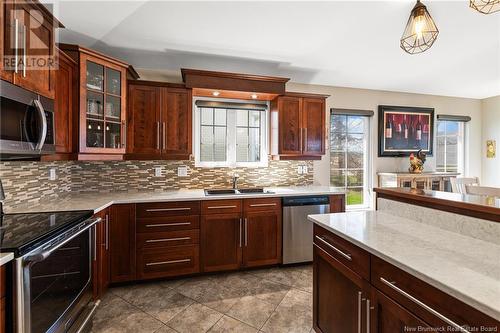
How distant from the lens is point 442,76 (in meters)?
3.63

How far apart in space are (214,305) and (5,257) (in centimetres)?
162

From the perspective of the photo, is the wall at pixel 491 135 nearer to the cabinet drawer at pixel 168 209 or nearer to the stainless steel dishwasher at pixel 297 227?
the stainless steel dishwasher at pixel 297 227

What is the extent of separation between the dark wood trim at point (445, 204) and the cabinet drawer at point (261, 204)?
125 cm

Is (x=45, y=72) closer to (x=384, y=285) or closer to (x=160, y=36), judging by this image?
(x=160, y=36)

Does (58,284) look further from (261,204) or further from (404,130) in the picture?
(404,130)

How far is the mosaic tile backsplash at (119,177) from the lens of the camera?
84.4 inches

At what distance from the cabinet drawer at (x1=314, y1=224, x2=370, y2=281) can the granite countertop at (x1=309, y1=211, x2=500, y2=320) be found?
2.0 inches

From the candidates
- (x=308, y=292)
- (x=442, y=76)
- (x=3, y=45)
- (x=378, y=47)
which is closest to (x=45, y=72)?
(x=3, y=45)

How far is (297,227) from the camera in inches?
119

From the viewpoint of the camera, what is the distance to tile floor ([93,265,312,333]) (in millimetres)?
1981

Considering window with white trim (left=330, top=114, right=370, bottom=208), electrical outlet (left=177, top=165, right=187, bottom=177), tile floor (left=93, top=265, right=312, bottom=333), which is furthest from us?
window with white trim (left=330, top=114, right=370, bottom=208)

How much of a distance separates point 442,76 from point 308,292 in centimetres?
358

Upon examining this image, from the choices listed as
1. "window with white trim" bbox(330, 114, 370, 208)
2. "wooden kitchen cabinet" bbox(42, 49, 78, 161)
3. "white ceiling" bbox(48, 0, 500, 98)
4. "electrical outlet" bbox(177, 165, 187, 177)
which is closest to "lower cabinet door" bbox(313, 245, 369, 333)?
"white ceiling" bbox(48, 0, 500, 98)

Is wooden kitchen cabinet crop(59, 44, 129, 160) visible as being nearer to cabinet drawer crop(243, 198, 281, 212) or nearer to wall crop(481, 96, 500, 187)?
cabinet drawer crop(243, 198, 281, 212)
